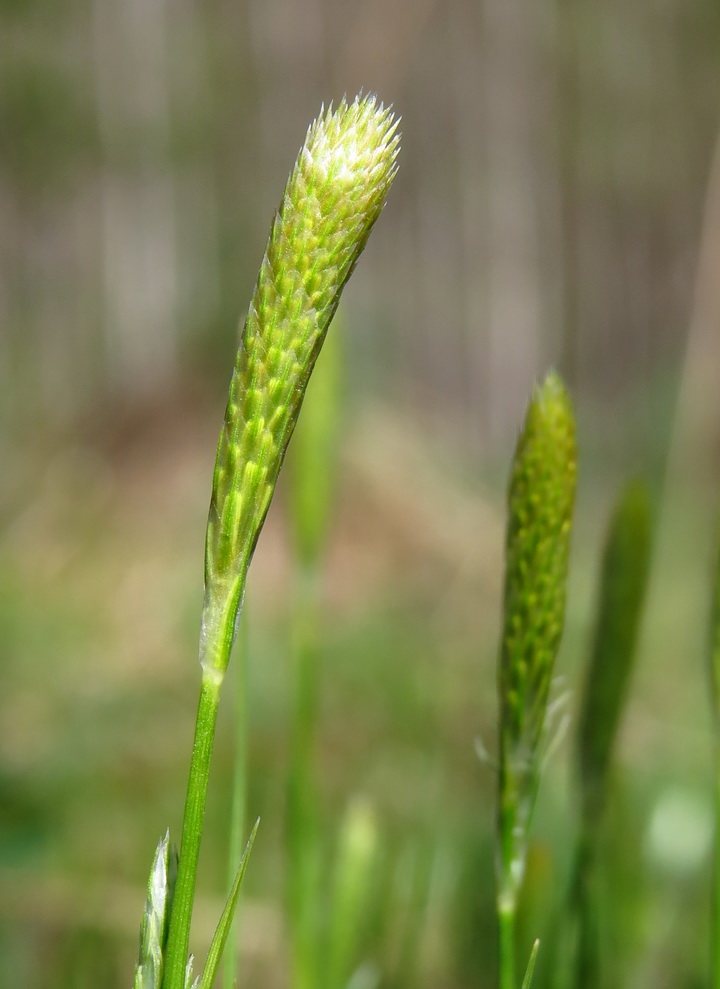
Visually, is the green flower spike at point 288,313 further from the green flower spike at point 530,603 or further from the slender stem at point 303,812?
the slender stem at point 303,812

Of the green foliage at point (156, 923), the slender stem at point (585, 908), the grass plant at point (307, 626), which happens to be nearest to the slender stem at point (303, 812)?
the grass plant at point (307, 626)

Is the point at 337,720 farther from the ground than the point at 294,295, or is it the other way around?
the point at 294,295

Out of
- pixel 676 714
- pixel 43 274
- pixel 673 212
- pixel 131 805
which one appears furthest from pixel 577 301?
pixel 131 805

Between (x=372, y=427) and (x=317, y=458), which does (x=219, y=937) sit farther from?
(x=372, y=427)

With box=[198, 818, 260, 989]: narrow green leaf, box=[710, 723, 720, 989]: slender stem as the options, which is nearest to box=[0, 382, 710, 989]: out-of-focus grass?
box=[710, 723, 720, 989]: slender stem

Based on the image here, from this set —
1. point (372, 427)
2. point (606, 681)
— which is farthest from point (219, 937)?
point (372, 427)

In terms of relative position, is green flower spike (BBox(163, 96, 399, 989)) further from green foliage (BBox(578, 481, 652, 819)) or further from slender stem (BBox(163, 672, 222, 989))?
green foliage (BBox(578, 481, 652, 819))
